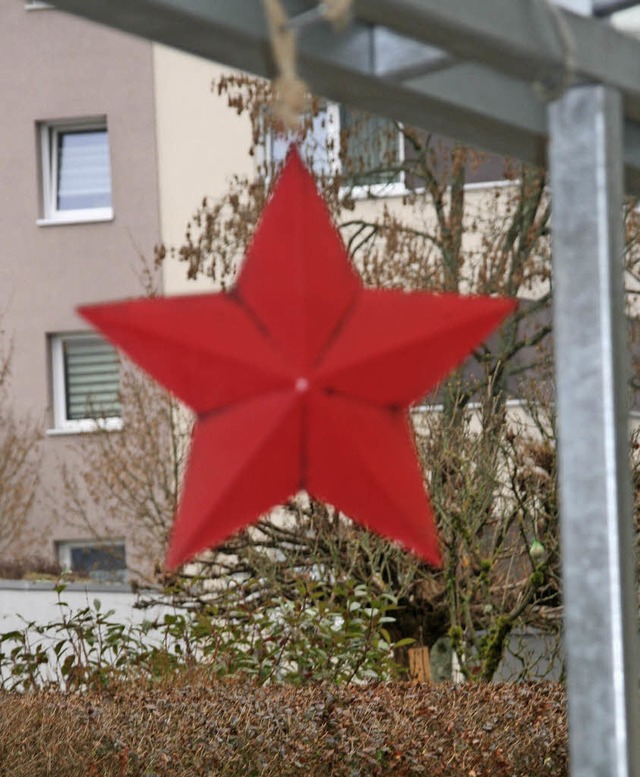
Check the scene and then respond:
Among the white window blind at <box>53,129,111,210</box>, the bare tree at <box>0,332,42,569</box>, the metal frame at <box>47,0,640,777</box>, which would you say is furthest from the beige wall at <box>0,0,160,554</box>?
the metal frame at <box>47,0,640,777</box>

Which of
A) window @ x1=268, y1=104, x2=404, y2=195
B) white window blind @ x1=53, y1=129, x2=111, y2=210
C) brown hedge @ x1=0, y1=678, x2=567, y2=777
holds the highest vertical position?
white window blind @ x1=53, y1=129, x2=111, y2=210

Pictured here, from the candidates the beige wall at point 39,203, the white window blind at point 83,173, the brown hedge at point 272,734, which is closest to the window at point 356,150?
the beige wall at point 39,203

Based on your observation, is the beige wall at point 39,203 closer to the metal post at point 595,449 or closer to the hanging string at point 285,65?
the metal post at point 595,449

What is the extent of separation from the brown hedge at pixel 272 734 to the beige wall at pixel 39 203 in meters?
13.8

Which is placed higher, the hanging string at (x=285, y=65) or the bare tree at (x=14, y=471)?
the hanging string at (x=285, y=65)

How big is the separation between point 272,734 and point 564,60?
4016 mm

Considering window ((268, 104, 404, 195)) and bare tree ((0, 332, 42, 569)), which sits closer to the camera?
window ((268, 104, 404, 195))

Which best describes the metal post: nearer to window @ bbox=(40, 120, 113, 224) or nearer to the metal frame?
the metal frame

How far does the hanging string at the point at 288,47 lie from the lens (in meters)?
2.07

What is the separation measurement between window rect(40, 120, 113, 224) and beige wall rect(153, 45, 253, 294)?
95cm

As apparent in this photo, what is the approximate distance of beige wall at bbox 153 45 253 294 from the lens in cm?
1970

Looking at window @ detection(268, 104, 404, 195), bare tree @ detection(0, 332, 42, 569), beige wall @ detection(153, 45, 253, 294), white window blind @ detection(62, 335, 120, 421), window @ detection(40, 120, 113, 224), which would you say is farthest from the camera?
window @ detection(40, 120, 113, 224)

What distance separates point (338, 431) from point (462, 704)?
4.85 metres

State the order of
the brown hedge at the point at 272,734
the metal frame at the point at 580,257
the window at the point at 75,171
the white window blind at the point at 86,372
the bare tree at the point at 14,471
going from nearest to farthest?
the metal frame at the point at 580,257 → the brown hedge at the point at 272,734 → the bare tree at the point at 14,471 → the white window blind at the point at 86,372 → the window at the point at 75,171
